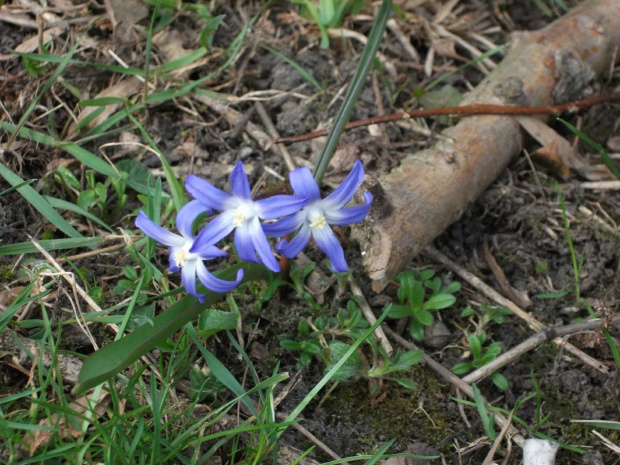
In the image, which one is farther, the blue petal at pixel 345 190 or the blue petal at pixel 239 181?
the blue petal at pixel 345 190

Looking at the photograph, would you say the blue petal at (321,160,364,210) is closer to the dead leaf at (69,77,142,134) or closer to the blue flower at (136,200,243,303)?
the blue flower at (136,200,243,303)

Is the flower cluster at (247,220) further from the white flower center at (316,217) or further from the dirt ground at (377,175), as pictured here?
the dirt ground at (377,175)

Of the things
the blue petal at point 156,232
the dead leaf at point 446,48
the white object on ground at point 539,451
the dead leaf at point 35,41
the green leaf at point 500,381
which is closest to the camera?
the blue petal at point 156,232

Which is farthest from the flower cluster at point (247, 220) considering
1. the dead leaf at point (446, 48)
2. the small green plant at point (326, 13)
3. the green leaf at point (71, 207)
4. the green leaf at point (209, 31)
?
the dead leaf at point (446, 48)

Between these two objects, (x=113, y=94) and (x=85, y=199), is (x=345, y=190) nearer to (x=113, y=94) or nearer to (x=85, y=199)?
(x=85, y=199)

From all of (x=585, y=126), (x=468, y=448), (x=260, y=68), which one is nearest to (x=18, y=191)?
(x=260, y=68)
